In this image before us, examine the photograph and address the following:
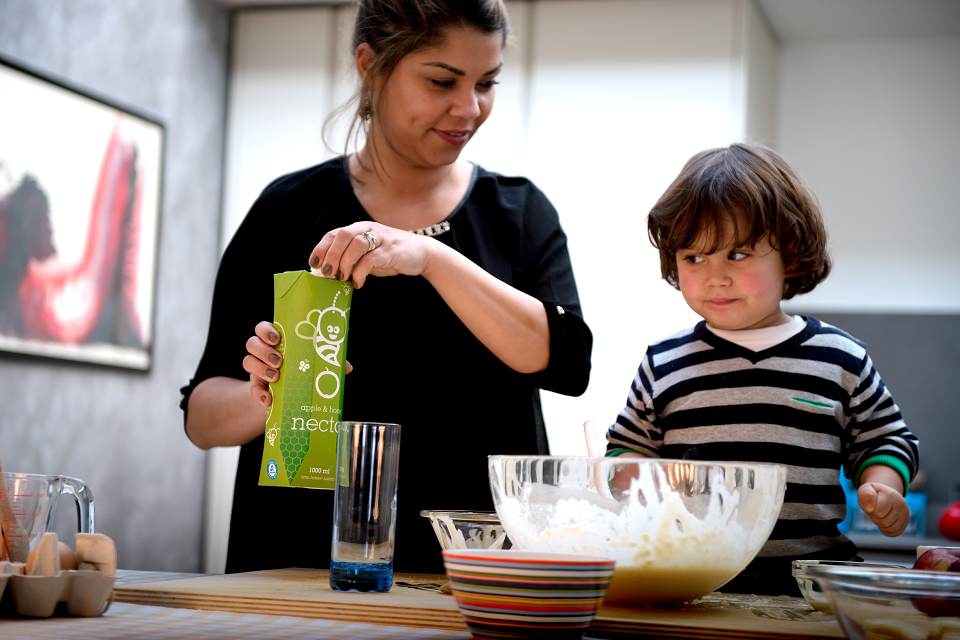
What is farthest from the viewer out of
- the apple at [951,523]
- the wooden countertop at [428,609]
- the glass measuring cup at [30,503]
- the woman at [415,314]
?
the apple at [951,523]

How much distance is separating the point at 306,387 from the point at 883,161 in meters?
2.99

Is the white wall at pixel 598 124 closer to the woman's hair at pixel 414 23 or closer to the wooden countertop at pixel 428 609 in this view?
the woman's hair at pixel 414 23

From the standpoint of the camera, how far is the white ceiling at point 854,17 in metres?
3.09

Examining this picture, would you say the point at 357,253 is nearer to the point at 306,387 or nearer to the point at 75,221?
the point at 306,387

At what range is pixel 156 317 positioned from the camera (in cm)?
299

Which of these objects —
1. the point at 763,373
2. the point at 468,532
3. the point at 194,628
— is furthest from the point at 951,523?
the point at 194,628

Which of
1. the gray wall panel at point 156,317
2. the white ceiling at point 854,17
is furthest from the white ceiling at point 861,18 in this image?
the gray wall panel at point 156,317

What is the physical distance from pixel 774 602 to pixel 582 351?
45 centimetres

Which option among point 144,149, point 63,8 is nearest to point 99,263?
point 144,149

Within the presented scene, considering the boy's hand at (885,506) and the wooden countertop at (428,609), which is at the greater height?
the boy's hand at (885,506)

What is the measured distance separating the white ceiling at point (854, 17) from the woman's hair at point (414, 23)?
2129 mm

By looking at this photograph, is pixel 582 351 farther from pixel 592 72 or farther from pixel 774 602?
pixel 592 72

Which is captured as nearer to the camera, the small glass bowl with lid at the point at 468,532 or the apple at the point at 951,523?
the small glass bowl with lid at the point at 468,532

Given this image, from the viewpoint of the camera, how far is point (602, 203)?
309 cm
